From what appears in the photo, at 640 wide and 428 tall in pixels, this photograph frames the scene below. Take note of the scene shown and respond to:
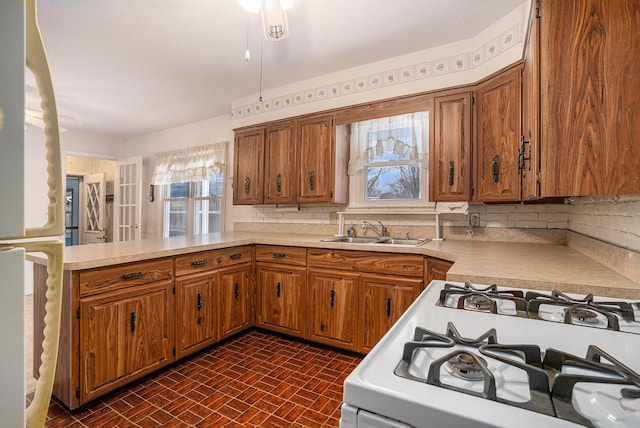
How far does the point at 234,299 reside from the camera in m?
2.80

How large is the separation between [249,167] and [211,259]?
4.30ft

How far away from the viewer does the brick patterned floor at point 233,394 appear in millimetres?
1747

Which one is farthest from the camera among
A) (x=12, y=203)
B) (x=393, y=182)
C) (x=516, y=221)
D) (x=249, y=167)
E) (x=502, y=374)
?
(x=249, y=167)

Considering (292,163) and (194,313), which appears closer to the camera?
(194,313)

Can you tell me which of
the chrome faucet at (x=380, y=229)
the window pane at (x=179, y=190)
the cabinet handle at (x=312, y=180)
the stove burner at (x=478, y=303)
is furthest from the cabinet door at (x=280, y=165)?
the stove burner at (x=478, y=303)

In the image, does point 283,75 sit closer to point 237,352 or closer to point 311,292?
point 311,292

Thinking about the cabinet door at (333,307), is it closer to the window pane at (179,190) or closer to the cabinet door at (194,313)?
the cabinet door at (194,313)

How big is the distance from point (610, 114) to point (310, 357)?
2330 millimetres

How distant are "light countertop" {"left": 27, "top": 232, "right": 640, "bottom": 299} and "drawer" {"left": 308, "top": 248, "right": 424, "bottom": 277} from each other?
52 millimetres

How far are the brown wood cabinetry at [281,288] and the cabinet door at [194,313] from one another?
18.9 inches

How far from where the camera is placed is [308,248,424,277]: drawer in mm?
2277

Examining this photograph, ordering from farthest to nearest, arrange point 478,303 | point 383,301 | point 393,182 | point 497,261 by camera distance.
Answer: point 393,182, point 383,301, point 497,261, point 478,303

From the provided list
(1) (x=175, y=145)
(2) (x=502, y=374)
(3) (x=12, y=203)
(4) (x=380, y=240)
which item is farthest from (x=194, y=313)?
(1) (x=175, y=145)

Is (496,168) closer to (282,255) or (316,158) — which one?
(316,158)
